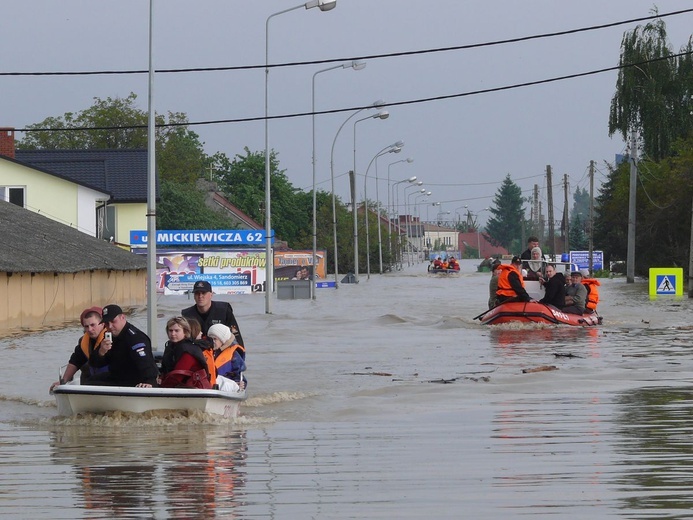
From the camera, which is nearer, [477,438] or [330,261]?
[477,438]

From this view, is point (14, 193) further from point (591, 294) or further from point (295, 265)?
point (591, 294)

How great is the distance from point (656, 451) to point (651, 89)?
65.1 m

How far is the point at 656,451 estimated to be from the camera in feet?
38.7

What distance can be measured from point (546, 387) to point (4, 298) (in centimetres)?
2005

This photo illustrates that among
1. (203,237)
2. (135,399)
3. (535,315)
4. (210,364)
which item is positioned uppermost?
(203,237)

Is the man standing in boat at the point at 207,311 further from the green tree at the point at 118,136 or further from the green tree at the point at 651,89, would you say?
the green tree at the point at 118,136

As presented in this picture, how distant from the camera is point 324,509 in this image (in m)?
9.16

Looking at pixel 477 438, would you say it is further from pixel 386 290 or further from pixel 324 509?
pixel 386 290

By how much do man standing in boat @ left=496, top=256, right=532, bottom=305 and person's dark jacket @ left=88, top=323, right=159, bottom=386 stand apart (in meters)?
18.7

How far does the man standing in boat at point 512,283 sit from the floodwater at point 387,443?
5.39 m

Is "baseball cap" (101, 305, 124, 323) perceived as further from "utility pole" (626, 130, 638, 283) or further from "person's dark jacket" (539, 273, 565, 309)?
"utility pole" (626, 130, 638, 283)

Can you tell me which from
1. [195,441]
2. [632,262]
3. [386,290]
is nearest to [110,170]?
[386,290]

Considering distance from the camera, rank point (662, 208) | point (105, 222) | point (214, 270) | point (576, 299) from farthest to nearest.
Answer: point (662, 208) → point (105, 222) → point (214, 270) → point (576, 299)

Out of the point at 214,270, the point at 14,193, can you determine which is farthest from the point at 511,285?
the point at 14,193
